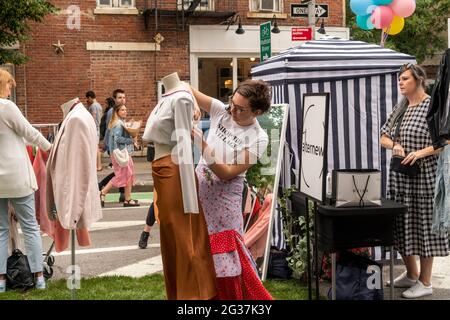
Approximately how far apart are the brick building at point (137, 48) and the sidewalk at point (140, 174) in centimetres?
157

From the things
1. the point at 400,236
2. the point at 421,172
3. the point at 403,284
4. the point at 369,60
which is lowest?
the point at 403,284

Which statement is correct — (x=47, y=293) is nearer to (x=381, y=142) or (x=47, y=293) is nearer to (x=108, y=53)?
(x=381, y=142)

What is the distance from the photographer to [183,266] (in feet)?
12.6

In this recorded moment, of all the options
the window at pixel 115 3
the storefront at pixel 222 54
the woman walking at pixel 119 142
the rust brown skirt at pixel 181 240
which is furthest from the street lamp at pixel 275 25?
the rust brown skirt at pixel 181 240

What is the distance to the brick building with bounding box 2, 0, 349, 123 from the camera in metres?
17.7

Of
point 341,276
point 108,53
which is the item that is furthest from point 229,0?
point 341,276

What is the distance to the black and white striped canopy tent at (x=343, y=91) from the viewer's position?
18.9 feet

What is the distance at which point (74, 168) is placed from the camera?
482 cm

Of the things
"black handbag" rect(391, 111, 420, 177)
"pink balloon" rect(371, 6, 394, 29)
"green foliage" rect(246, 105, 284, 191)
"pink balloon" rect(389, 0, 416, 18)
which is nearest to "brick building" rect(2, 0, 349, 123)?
"pink balloon" rect(389, 0, 416, 18)

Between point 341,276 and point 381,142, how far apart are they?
1.24m

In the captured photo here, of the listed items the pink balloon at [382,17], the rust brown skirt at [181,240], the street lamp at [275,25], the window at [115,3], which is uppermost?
the window at [115,3]

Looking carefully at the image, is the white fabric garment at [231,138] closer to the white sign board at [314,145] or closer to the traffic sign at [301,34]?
the white sign board at [314,145]

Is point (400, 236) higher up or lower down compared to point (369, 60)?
lower down

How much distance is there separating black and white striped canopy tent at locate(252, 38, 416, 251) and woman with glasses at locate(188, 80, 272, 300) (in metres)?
1.78
